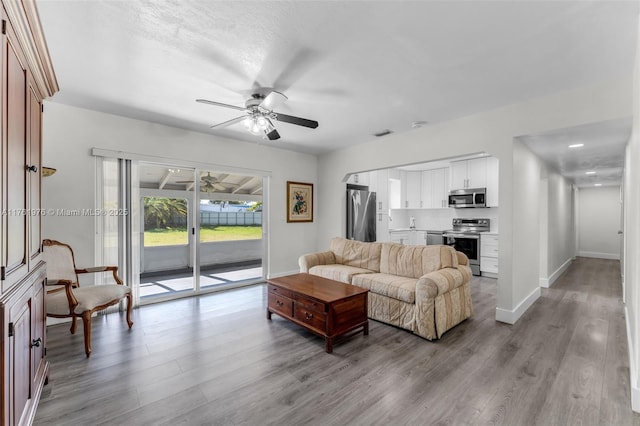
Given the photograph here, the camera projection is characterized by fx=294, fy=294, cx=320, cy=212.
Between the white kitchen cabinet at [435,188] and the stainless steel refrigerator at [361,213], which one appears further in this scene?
the white kitchen cabinet at [435,188]

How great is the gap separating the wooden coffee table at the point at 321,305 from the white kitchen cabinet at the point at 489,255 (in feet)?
12.5

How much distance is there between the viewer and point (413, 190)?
7.43 m

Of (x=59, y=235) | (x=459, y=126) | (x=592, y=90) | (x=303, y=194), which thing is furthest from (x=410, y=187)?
(x=59, y=235)

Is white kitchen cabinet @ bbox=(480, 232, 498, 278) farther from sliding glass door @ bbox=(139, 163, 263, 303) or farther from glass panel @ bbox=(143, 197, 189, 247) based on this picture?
glass panel @ bbox=(143, 197, 189, 247)

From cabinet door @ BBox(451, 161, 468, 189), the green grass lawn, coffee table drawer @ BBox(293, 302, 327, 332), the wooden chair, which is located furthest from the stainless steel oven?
the wooden chair

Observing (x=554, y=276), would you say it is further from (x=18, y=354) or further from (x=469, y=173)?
(x=18, y=354)

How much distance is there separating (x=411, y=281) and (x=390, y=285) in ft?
0.92

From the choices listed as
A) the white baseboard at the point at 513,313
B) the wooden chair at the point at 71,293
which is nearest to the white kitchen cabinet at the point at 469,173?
the white baseboard at the point at 513,313

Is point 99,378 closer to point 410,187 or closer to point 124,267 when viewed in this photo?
point 124,267

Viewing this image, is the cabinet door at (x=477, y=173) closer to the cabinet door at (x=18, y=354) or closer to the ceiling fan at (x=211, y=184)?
the ceiling fan at (x=211, y=184)

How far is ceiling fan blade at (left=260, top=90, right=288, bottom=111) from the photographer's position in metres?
2.52

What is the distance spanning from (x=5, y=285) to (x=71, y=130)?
300 cm

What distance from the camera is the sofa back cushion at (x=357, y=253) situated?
165 inches

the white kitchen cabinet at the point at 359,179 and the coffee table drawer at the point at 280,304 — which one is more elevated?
the white kitchen cabinet at the point at 359,179
